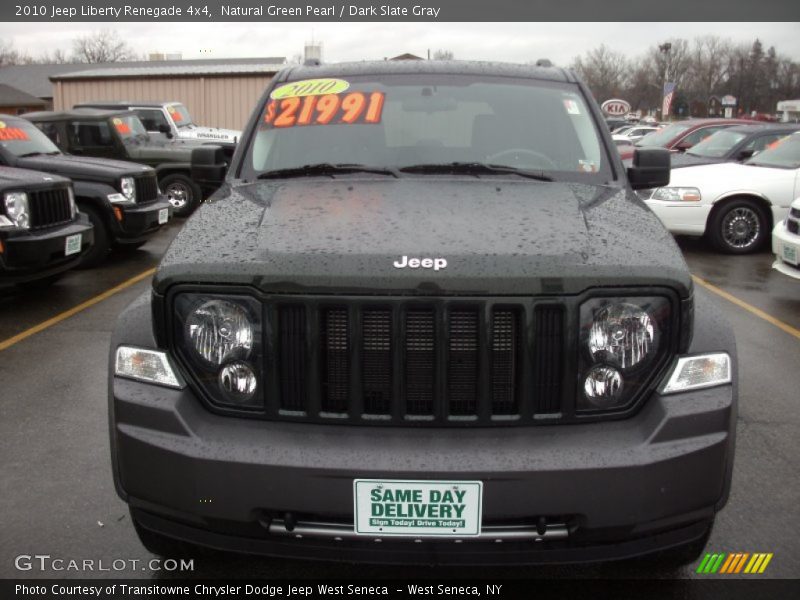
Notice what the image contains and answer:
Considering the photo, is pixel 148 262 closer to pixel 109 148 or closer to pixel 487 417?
pixel 109 148

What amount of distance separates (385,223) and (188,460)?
1021 millimetres

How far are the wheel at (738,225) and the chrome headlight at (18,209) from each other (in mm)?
8035

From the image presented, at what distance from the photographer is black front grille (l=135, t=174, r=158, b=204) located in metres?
9.81

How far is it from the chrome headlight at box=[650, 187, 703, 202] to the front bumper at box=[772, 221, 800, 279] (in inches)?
101

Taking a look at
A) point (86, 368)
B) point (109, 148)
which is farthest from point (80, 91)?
point (86, 368)

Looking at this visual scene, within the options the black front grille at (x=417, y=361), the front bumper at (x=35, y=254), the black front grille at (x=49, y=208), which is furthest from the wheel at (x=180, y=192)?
the black front grille at (x=417, y=361)

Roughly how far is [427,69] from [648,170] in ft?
4.08

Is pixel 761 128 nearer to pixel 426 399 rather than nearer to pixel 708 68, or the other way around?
pixel 426 399

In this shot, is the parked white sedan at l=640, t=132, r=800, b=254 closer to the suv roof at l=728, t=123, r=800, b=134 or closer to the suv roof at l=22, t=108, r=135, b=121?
the suv roof at l=728, t=123, r=800, b=134

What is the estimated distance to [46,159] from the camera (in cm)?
934

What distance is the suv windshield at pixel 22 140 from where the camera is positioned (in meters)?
9.23

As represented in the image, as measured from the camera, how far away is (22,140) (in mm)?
9516

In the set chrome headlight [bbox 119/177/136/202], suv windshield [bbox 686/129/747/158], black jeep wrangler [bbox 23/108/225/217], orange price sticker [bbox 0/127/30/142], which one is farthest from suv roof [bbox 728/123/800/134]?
orange price sticker [bbox 0/127/30/142]

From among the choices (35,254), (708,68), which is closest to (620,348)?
(35,254)
